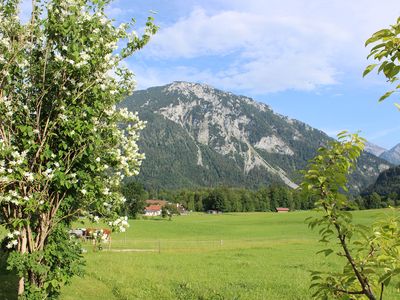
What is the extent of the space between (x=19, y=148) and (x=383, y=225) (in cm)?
868

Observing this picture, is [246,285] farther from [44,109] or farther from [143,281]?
[44,109]

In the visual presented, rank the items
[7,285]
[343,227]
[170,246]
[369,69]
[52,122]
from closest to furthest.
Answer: [369,69] < [343,227] < [52,122] < [7,285] < [170,246]

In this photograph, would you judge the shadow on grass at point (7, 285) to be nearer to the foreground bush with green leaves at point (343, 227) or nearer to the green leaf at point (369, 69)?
the foreground bush with green leaves at point (343, 227)

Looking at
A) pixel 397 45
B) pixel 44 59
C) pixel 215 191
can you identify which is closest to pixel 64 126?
pixel 44 59

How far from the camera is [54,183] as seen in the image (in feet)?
31.4

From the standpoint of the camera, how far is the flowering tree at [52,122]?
936cm

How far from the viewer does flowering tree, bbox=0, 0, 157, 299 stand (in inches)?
368

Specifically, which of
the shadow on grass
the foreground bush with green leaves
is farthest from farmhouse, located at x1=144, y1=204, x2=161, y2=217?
the foreground bush with green leaves

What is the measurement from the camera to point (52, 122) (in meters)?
9.65

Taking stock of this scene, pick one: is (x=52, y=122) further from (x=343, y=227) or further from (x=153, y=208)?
(x=153, y=208)

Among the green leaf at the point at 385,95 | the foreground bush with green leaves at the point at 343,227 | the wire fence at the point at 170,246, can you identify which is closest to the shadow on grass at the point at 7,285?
the foreground bush with green leaves at the point at 343,227

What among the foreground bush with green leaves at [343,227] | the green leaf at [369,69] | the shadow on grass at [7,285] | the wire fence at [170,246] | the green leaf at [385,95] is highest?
the green leaf at [369,69]

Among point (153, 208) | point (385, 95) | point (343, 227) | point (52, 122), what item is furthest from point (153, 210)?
point (385, 95)

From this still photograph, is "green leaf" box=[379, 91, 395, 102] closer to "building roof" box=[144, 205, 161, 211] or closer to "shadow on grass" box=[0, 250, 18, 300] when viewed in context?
"shadow on grass" box=[0, 250, 18, 300]
